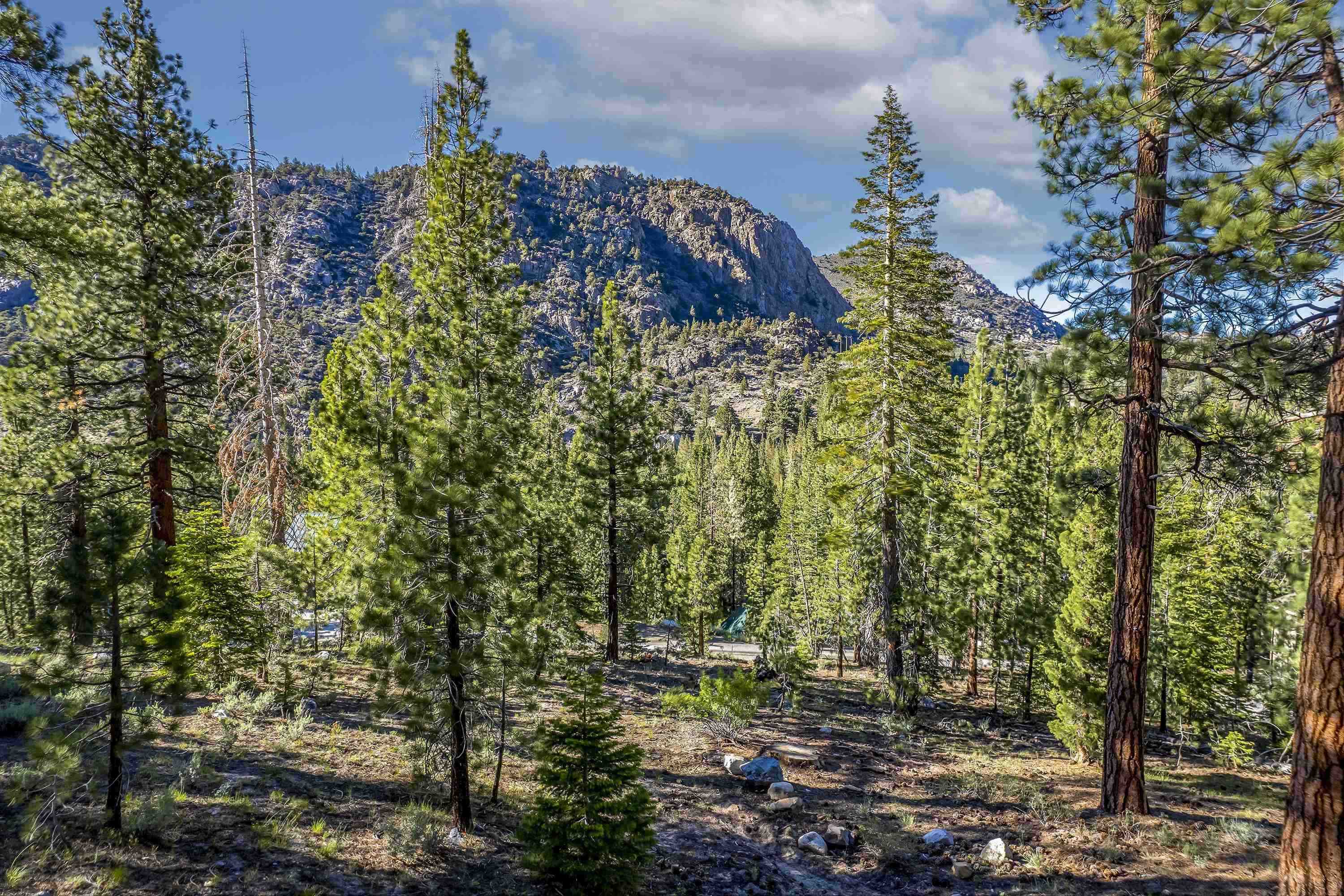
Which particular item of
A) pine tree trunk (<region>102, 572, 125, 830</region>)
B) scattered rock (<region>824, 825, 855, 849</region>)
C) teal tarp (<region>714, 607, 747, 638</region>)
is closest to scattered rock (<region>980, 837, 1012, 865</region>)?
scattered rock (<region>824, 825, 855, 849</region>)

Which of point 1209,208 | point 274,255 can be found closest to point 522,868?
point 1209,208

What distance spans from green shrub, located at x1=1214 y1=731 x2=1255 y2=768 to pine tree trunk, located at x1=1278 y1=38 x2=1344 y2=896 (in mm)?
16493

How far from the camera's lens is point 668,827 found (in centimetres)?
879

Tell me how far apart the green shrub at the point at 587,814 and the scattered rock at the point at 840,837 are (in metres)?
3.36

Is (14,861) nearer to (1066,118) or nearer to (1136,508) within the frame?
(1136,508)

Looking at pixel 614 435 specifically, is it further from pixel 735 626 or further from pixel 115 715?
pixel 735 626

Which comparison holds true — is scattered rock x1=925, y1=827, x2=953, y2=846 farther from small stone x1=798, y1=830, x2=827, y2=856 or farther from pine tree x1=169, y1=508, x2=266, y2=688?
pine tree x1=169, y1=508, x2=266, y2=688

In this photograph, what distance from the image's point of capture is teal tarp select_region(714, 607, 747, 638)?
5134 centimetres

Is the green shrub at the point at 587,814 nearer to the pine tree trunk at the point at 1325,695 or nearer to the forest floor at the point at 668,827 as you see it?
the forest floor at the point at 668,827

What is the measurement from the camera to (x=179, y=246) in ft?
38.1

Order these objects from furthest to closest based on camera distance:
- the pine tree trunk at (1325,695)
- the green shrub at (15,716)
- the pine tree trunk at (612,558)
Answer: the pine tree trunk at (612,558)
the green shrub at (15,716)
the pine tree trunk at (1325,695)

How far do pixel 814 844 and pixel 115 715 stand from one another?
8.17 metres

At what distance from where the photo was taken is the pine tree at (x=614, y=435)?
20000mm

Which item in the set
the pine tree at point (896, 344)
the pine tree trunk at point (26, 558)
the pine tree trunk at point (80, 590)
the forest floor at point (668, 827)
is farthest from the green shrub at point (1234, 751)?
the pine tree trunk at point (26, 558)
